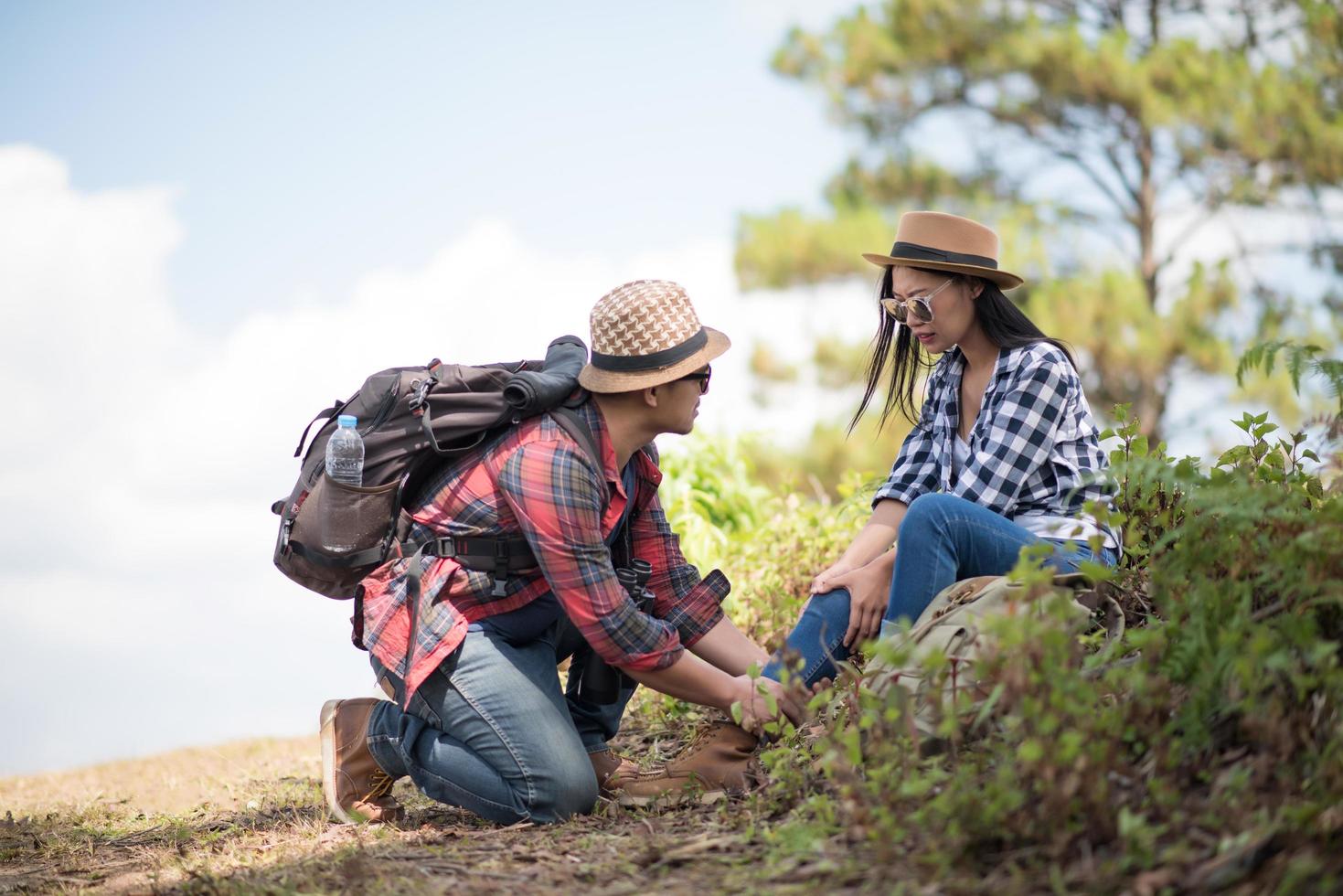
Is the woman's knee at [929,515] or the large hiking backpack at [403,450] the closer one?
the woman's knee at [929,515]

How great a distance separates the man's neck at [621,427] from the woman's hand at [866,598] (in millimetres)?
754

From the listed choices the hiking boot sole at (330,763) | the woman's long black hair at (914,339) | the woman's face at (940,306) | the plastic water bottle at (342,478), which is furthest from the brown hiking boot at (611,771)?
the woman's face at (940,306)

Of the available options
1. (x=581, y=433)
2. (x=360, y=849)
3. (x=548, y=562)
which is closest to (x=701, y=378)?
(x=581, y=433)

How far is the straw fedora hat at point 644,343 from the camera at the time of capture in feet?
11.6

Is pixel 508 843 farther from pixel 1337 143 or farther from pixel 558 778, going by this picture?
pixel 1337 143

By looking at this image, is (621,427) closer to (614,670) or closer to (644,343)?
(644,343)

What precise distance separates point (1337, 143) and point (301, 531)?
12217 millimetres

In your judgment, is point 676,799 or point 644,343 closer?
point 644,343

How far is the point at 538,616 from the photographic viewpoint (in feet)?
12.5

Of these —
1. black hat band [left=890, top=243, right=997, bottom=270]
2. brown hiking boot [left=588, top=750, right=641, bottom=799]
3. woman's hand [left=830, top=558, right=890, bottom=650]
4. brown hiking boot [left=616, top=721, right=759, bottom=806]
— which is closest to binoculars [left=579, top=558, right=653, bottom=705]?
brown hiking boot [left=588, top=750, right=641, bottom=799]

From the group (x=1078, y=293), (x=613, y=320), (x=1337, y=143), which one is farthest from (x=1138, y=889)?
(x=1337, y=143)

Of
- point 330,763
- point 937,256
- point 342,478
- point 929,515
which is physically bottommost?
point 330,763

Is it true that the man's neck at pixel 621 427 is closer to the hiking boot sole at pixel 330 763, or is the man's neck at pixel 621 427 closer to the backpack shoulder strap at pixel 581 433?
the backpack shoulder strap at pixel 581 433

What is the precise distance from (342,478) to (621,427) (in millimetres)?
839
